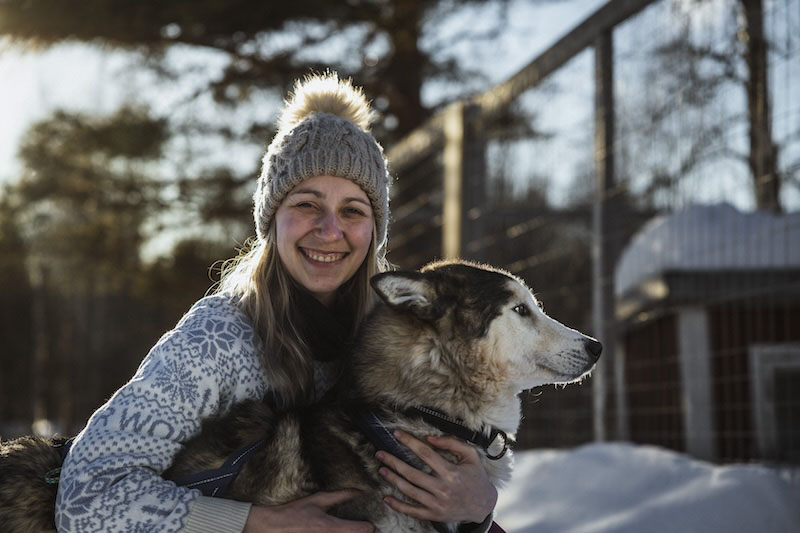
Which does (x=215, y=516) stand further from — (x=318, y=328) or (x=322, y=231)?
(x=322, y=231)

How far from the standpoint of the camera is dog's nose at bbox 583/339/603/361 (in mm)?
2711

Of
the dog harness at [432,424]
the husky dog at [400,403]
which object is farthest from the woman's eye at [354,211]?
the dog harness at [432,424]

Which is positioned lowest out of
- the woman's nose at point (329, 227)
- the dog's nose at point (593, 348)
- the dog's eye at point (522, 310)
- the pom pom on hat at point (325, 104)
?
the dog's nose at point (593, 348)

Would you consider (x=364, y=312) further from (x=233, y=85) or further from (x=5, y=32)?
(x=233, y=85)

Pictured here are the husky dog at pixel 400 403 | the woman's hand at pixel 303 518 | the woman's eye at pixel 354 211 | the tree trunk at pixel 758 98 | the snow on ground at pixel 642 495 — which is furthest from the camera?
the tree trunk at pixel 758 98

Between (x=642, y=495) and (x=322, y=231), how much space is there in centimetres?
197

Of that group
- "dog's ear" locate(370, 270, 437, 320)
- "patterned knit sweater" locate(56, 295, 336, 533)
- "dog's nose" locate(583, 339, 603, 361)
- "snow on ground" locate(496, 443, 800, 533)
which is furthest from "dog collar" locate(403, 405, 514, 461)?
"snow on ground" locate(496, 443, 800, 533)

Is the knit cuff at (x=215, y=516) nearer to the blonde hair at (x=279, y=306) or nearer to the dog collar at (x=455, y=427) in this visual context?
the blonde hair at (x=279, y=306)

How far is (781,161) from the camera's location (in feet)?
11.8

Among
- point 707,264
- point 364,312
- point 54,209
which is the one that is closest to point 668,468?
point 364,312

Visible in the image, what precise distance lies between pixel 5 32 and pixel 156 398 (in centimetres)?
823

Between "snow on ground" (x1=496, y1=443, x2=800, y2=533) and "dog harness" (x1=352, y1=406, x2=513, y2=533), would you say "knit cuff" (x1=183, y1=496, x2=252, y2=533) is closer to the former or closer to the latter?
"dog harness" (x1=352, y1=406, x2=513, y2=533)

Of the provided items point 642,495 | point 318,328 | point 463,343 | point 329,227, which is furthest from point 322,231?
point 642,495

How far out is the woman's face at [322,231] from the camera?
273cm
